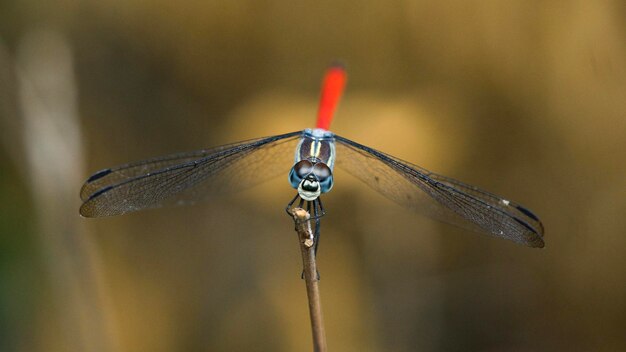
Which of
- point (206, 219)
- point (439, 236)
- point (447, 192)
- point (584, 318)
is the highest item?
point (206, 219)

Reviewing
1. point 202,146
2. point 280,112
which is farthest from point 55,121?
point 280,112

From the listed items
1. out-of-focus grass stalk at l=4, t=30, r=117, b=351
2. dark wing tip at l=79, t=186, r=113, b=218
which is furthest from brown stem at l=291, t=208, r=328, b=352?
out-of-focus grass stalk at l=4, t=30, r=117, b=351

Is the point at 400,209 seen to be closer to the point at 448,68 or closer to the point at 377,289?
the point at 377,289

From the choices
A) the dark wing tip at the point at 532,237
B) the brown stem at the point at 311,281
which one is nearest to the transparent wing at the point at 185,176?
the brown stem at the point at 311,281

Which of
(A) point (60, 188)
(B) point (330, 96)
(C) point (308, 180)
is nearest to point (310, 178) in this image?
(C) point (308, 180)

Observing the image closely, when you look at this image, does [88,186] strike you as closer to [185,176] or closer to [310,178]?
[185,176]

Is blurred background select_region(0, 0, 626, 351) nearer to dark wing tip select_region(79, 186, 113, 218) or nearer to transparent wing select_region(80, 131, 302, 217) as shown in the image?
transparent wing select_region(80, 131, 302, 217)
